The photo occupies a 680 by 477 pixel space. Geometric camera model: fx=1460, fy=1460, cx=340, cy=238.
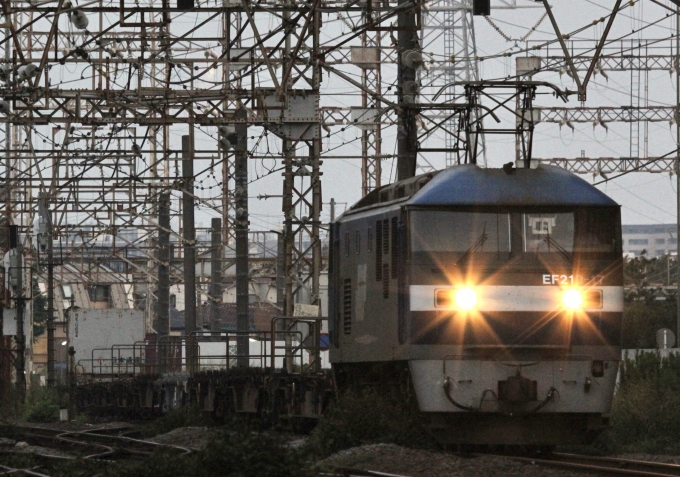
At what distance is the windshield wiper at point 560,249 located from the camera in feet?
56.0

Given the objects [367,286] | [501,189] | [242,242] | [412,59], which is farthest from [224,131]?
[501,189]

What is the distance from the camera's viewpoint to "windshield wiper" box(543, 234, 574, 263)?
17.1m

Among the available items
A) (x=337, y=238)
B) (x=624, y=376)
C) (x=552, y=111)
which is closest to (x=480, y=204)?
(x=337, y=238)

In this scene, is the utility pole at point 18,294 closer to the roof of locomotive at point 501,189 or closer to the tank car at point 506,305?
the roof of locomotive at point 501,189

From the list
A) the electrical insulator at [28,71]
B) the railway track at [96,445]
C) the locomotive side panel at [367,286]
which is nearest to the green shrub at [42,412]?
→ the railway track at [96,445]

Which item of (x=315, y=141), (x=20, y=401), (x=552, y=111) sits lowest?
(x=20, y=401)

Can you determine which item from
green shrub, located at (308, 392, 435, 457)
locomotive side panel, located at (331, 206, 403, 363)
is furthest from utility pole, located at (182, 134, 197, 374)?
green shrub, located at (308, 392, 435, 457)

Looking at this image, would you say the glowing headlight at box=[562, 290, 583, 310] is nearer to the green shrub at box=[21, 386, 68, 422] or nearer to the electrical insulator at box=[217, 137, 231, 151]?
the electrical insulator at box=[217, 137, 231, 151]

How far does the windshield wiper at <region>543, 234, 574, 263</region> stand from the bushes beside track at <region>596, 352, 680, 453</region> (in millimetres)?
3130

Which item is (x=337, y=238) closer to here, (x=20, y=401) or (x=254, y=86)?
(x=254, y=86)

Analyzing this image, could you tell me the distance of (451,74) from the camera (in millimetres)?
73875

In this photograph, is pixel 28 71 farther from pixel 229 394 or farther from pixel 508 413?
pixel 508 413

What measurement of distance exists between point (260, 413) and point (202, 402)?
3.49 metres

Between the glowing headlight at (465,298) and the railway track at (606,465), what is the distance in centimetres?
180
